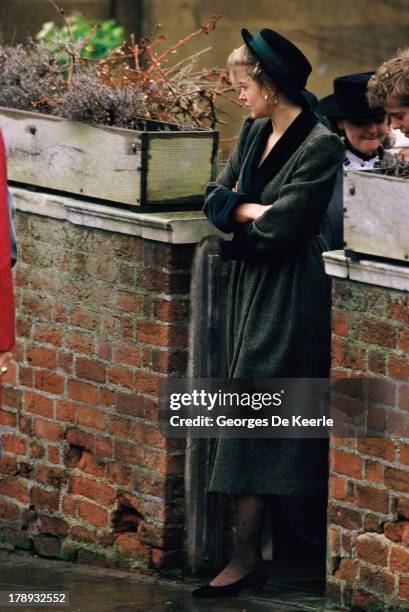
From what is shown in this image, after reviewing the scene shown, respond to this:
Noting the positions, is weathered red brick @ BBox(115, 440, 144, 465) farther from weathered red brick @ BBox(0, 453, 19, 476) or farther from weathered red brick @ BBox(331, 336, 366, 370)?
weathered red brick @ BBox(331, 336, 366, 370)

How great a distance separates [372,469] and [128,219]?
136 cm

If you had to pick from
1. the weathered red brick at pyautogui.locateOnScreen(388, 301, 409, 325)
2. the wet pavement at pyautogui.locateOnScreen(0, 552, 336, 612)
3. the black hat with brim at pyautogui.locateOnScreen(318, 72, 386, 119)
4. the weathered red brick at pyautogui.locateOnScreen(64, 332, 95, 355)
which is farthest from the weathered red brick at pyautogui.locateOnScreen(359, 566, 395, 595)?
the black hat with brim at pyautogui.locateOnScreen(318, 72, 386, 119)

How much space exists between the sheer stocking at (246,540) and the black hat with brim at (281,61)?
1409mm

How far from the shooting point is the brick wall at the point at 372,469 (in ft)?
17.1

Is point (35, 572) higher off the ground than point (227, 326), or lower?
lower

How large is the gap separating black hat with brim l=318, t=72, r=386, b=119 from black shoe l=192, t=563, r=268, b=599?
1727mm

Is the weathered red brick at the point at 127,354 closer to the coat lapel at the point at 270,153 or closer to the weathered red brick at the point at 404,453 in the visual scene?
the coat lapel at the point at 270,153

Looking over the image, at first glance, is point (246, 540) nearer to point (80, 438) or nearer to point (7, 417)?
point (80, 438)

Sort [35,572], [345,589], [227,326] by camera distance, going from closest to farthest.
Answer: [345,589] → [227,326] → [35,572]

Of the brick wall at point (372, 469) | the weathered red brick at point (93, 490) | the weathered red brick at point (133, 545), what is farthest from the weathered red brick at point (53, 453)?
the brick wall at point (372, 469)

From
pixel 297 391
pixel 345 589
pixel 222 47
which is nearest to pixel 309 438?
pixel 297 391

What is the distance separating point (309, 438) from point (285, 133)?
1.06 m

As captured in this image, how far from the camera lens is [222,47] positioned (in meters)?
12.5

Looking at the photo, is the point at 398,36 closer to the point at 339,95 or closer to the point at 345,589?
the point at 339,95
